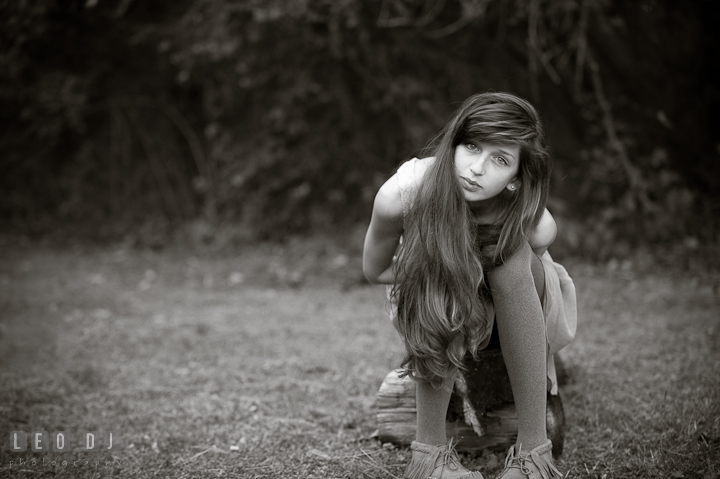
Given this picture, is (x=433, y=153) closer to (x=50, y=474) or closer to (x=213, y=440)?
(x=213, y=440)

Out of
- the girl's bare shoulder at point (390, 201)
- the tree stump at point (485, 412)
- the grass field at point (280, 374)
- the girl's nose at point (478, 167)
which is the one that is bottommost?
the grass field at point (280, 374)

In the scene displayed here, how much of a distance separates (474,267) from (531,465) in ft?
2.05

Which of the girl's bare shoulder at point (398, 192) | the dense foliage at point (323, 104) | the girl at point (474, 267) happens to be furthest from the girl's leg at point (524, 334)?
the dense foliage at point (323, 104)

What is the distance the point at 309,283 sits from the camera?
203 inches

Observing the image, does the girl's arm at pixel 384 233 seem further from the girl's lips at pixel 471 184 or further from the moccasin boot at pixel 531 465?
the moccasin boot at pixel 531 465

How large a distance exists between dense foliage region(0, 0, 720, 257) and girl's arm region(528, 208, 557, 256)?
3215 mm

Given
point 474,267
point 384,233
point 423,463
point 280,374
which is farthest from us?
point 280,374

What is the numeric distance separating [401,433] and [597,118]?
401 centimetres

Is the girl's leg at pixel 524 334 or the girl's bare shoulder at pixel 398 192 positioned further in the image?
the girl's bare shoulder at pixel 398 192

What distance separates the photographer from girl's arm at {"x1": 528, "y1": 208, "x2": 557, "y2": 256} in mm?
1967

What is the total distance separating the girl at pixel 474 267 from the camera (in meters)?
1.86

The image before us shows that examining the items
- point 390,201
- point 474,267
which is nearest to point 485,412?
point 474,267

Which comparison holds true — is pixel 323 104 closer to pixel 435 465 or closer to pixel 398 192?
pixel 398 192

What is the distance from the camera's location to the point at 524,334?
6.13 ft
